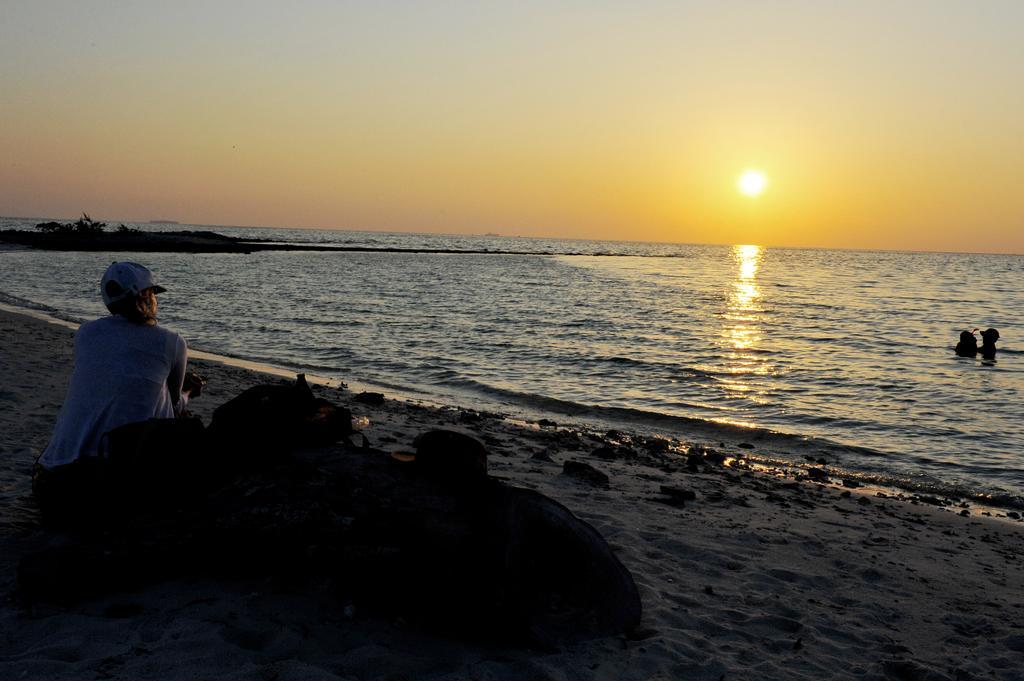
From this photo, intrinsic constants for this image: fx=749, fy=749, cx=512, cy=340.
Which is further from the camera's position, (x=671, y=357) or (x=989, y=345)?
(x=989, y=345)

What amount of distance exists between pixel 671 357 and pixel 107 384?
69.4ft

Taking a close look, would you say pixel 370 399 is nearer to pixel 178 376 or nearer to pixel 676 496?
pixel 676 496

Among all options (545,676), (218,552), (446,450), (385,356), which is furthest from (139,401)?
(385,356)

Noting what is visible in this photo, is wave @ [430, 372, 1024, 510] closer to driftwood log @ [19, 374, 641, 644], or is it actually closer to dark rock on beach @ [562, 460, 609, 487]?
dark rock on beach @ [562, 460, 609, 487]

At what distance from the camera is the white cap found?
4836 millimetres

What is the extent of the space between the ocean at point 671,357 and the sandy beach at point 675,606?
376 centimetres

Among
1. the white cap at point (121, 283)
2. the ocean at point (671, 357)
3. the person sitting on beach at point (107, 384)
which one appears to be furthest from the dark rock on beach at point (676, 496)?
the white cap at point (121, 283)

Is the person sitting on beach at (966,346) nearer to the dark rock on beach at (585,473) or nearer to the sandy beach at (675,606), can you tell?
the sandy beach at (675,606)

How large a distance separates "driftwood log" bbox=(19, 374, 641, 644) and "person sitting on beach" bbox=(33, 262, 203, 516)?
1.50 ft

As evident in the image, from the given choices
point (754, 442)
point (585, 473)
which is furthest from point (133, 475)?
point (754, 442)

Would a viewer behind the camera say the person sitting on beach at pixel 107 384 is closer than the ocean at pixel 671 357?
Yes

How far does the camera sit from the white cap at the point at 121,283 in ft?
15.9

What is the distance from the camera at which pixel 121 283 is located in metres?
4.85

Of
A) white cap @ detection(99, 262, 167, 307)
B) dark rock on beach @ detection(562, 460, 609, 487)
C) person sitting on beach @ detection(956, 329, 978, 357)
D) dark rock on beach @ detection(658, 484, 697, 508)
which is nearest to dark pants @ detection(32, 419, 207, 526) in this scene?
white cap @ detection(99, 262, 167, 307)
